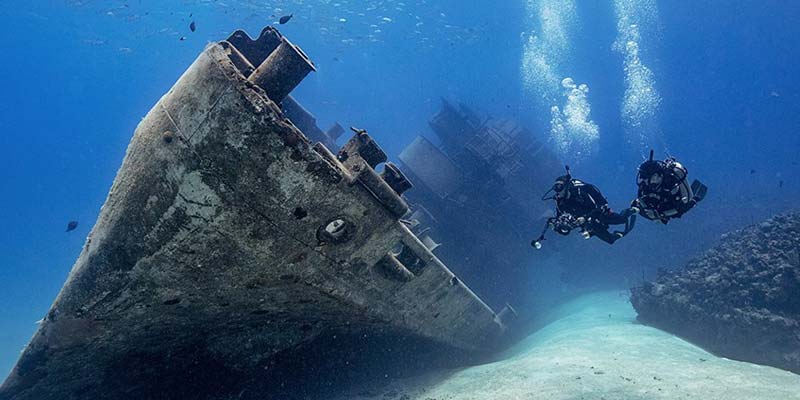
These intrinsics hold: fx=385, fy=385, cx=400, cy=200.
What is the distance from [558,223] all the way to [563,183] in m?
0.73

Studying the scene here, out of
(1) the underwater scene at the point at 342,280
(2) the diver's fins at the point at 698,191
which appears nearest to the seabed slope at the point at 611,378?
(1) the underwater scene at the point at 342,280

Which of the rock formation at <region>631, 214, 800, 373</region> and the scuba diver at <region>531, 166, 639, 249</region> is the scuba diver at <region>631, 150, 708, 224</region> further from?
the rock formation at <region>631, 214, 800, 373</region>

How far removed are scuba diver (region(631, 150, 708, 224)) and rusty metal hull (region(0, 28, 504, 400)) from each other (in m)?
3.75

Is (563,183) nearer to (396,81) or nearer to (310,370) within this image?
(310,370)

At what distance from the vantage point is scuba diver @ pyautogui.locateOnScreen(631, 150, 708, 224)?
6.02 meters

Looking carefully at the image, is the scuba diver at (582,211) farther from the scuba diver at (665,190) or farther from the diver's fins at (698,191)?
the diver's fins at (698,191)

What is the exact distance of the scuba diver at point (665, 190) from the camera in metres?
6.02

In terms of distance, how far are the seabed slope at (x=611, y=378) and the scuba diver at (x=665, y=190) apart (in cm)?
249

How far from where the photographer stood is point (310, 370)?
7035 mm

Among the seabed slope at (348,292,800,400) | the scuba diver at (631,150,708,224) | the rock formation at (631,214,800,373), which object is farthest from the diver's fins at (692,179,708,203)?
the rock formation at (631,214,800,373)

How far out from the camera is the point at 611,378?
19.6ft

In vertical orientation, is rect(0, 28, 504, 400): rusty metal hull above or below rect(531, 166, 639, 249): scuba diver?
below

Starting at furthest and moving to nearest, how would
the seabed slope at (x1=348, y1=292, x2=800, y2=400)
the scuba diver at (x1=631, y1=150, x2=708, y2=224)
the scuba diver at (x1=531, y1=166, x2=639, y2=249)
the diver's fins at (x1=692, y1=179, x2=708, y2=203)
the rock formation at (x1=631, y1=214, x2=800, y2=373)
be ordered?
1. the rock formation at (x1=631, y1=214, x2=800, y2=373)
2. the scuba diver at (x1=531, y1=166, x2=639, y2=249)
3. the diver's fins at (x1=692, y1=179, x2=708, y2=203)
4. the scuba diver at (x1=631, y1=150, x2=708, y2=224)
5. the seabed slope at (x1=348, y1=292, x2=800, y2=400)

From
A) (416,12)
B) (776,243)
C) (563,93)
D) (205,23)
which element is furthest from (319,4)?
(776,243)
